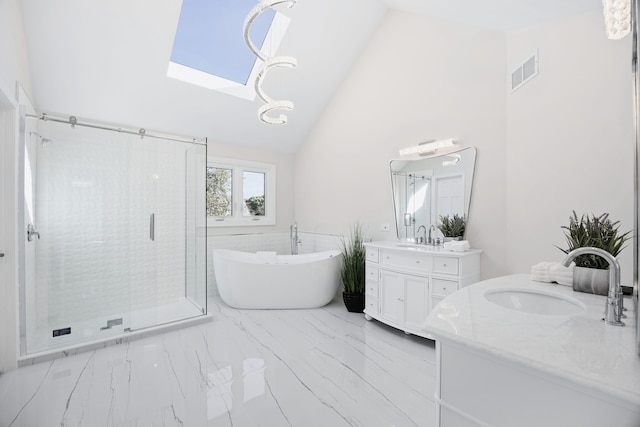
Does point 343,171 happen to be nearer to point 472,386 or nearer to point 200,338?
point 200,338

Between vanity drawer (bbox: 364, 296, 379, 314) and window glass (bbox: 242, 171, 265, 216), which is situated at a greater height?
window glass (bbox: 242, 171, 265, 216)

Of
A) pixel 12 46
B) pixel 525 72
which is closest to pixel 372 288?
pixel 525 72

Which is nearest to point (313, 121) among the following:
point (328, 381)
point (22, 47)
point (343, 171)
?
point (343, 171)

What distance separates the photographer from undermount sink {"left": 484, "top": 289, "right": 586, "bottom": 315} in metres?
1.35

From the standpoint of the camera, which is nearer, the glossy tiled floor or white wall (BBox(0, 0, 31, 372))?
the glossy tiled floor

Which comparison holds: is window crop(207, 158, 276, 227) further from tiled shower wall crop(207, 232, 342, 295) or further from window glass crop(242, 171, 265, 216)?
tiled shower wall crop(207, 232, 342, 295)

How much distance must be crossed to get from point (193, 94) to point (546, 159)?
3.83 meters

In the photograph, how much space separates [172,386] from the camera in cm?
211

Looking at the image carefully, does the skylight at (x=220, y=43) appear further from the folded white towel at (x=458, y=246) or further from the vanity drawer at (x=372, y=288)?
the folded white towel at (x=458, y=246)

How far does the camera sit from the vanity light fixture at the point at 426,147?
305cm

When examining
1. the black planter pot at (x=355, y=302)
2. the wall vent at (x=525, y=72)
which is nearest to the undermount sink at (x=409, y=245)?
the black planter pot at (x=355, y=302)

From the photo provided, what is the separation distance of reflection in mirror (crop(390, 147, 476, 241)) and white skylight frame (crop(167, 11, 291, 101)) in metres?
2.10

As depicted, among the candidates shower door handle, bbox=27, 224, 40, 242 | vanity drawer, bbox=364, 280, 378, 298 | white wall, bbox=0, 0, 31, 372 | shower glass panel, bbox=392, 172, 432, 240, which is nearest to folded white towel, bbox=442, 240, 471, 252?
shower glass panel, bbox=392, 172, 432, 240

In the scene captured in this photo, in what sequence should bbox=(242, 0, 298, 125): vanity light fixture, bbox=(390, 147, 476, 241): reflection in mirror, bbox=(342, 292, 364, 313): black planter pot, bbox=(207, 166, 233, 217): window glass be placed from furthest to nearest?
bbox=(207, 166, 233, 217): window glass < bbox=(342, 292, 364, 313): black planter pot < bbox=(390, 147, 476, 241): reflection in mirror < bbox=(242, 0, 298, 125): vanity light fixture
